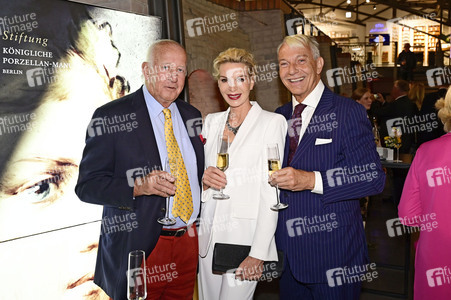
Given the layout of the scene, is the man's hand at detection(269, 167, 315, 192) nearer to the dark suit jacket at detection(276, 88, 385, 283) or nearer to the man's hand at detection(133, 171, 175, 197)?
the dark suit jacket at detection(276, 88, 385, 283)

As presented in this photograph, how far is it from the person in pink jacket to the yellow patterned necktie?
1259 millimetres

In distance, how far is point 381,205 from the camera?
7625 millimetres

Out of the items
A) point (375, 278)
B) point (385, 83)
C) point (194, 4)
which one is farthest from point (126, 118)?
point (385, 83)

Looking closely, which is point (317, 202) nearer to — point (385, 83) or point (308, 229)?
point (308, 229)

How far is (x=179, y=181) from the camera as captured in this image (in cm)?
245

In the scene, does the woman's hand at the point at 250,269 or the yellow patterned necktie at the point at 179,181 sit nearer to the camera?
the woman's hand at the point at 250,269

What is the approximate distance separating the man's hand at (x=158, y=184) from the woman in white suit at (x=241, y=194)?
0.24 metres

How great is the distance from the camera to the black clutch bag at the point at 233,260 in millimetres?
2182

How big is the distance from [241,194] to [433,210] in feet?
3.29
